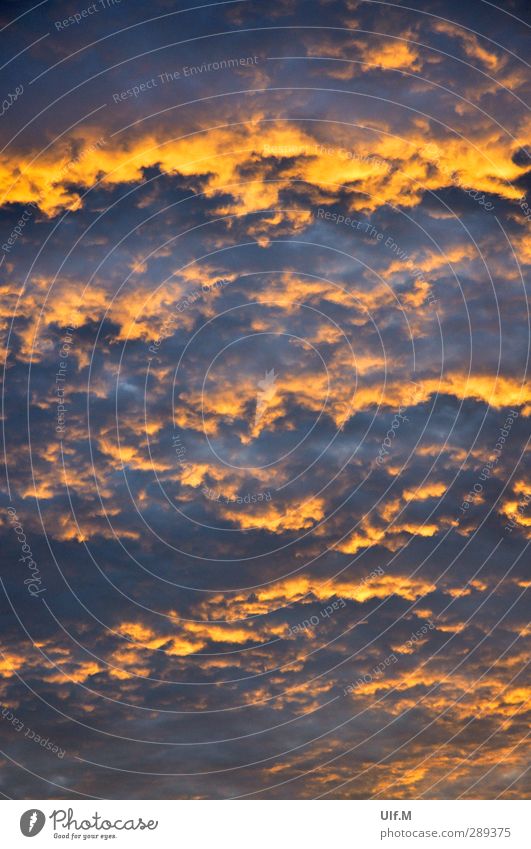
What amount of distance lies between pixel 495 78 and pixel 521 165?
8.60 feet

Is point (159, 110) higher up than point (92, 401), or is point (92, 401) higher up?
point (159, 110)

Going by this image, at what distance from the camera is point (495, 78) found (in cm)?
2611

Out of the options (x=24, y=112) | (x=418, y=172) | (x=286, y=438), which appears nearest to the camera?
(x=24, y=112)

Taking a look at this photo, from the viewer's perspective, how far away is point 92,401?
92.7 ft

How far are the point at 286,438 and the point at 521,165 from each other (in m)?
11.2

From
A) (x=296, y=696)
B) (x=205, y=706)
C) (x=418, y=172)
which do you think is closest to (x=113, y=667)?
(x=205, y=706)

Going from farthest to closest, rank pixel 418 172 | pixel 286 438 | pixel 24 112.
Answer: pixel 286 438 → pixel 418 172 → pixel 24 112
